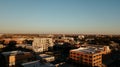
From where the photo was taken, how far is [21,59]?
73.4ft

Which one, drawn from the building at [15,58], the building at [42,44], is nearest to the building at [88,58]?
the building at [15,58]

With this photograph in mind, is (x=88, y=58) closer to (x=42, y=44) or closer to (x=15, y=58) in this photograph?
(x=15, y=58)

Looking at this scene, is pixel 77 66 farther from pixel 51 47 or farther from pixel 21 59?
pixel 51 47

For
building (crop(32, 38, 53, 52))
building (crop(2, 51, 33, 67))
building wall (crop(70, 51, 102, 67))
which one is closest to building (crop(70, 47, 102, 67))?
building wall (crop(70, 51, 102, 67))

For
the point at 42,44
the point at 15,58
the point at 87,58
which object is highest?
the point at 42,44

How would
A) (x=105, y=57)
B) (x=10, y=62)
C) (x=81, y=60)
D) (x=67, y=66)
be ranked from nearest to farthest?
(x=10, y=62)
(x=67, y=66)
(x=81, y=60)
(x=105, y=57)

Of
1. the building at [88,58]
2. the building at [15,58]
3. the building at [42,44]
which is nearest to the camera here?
the building at [15,58]

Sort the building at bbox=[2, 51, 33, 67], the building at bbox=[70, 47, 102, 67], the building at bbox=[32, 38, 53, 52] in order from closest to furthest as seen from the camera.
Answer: the building at bbox=[2, 51, 33, 67], the building at bbox=[70, 47, 102, 67], the building at bbox=[32, 38, 53, 52]

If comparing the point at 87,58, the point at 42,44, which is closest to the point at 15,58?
the point at 87,58

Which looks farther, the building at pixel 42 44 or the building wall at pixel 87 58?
the building at pixel 42 44

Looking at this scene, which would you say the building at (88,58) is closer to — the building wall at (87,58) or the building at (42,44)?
the building wall at (87,58)

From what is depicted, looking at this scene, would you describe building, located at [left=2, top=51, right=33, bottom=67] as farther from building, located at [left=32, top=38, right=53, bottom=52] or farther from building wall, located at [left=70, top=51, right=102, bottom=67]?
building, located at [left=32, top=38, right=53, bottom=52]

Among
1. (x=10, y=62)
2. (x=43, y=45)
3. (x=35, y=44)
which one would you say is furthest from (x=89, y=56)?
(x=35, y=44)

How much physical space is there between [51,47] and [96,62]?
63.7 feet
